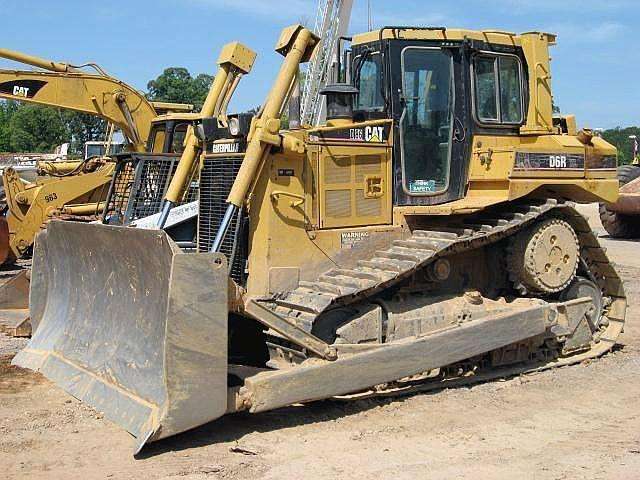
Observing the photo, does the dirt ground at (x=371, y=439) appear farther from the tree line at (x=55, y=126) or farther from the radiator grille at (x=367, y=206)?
the tree line at (x=55, y=126)

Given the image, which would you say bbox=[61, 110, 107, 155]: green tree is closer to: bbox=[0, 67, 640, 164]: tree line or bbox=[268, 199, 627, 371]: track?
bbox=[0, 67, 640, 164]: tree line

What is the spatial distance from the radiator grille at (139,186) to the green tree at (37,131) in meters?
54.3

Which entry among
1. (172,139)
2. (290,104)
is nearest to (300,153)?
(290,104)

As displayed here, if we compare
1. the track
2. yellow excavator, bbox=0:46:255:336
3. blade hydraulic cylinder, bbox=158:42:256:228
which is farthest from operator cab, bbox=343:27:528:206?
yellow excavator, bbox=0:46:255:336

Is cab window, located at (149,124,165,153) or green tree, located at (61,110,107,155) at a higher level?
green tree, located at (61,110,107,155)

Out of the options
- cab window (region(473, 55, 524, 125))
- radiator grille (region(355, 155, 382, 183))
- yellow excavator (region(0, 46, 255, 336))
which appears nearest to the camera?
radiator grille (region(355, 155, 382, 183))

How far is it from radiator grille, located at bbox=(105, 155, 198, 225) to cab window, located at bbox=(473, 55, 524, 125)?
4.56m

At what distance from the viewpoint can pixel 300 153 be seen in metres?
6.78

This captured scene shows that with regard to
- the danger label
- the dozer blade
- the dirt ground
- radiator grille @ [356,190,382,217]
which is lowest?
the dirt ground

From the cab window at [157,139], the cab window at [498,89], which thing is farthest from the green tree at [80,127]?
the cab window at [498,89]

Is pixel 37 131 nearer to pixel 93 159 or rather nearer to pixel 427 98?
pixel 93 159

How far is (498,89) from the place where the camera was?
7953mm

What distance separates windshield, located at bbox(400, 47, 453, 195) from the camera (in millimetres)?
7480

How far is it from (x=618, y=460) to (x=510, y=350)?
230 centimetres
